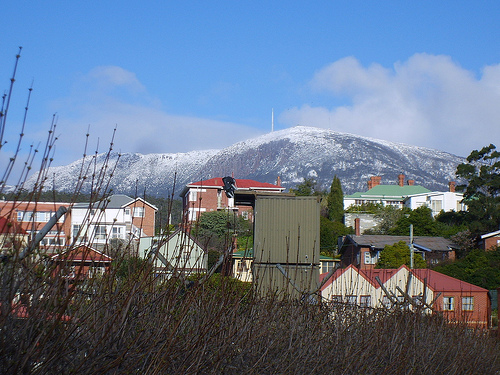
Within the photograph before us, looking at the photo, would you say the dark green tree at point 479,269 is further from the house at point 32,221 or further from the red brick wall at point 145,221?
the house at point 32,221

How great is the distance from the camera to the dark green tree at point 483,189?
54.7 meters

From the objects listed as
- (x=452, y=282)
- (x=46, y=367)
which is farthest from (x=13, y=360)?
(x=452, y=282)

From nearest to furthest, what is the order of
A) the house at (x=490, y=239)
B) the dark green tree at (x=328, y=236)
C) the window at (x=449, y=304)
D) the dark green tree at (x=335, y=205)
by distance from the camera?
the window at (x=449, y=304) → the house at (x=490, y=239) → the dark green tree at (x=328, y=236) → the dark green tree at (x=335, y=205)

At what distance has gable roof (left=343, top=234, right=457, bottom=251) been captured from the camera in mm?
52656

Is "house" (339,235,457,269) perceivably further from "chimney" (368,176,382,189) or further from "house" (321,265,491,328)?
"chimney" (368,176,382,189)

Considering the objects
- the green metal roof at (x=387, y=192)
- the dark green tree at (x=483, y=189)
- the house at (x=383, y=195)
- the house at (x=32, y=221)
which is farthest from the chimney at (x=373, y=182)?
the house at (x=32, y=221)

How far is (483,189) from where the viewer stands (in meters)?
58.3

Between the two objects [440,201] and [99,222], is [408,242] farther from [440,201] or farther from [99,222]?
[99,222]

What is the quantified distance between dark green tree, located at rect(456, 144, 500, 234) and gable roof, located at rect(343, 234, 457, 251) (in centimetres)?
281

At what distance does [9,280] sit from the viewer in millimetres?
3047

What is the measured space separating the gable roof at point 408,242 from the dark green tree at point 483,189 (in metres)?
2.81

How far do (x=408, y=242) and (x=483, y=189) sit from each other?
1089 cm

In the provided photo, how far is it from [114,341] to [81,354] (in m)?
0.25

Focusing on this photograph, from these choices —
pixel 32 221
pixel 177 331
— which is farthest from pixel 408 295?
pixel 32 221
